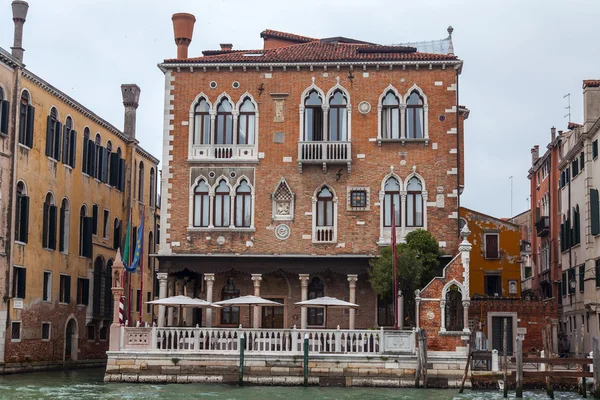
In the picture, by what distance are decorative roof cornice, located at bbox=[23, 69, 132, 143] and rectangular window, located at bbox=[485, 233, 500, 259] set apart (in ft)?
55.0

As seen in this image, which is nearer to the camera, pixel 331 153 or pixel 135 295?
pixel 331 153

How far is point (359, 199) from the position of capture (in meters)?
31.0

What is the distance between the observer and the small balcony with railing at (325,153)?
30.9 metres

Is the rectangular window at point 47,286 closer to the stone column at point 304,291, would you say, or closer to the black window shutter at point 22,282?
the black window shutter at point 22,282

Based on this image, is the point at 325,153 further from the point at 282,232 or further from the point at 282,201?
the point at 282,232

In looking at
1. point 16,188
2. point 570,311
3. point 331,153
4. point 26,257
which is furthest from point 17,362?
point 570,311

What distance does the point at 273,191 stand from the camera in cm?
3125

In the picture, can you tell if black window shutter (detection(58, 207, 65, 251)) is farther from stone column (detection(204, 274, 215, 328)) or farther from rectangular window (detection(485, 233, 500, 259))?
rectangular window (detection(485, 233, 500, 259))

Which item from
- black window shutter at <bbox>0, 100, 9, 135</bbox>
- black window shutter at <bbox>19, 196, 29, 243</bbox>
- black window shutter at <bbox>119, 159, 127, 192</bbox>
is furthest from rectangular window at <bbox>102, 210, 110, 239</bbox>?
black window shutter at <bbox>0, 100, 9, 135</bbox>

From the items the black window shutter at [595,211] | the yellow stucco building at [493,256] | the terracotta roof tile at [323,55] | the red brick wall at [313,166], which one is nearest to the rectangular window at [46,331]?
the red brick wall at [313,166]

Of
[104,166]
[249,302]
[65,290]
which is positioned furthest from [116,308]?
[104,166]

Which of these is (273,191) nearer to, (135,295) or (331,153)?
(331,153)

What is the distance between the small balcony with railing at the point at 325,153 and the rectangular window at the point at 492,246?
993cm

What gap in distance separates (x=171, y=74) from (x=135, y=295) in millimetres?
16152
